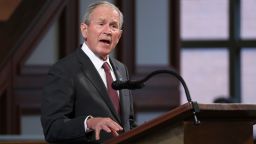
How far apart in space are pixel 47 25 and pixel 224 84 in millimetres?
1939

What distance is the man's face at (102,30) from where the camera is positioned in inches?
115

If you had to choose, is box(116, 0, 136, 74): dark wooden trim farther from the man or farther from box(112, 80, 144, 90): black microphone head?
box(112, 80, 144, 90): black microphone head

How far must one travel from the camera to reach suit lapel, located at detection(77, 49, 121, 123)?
280cm

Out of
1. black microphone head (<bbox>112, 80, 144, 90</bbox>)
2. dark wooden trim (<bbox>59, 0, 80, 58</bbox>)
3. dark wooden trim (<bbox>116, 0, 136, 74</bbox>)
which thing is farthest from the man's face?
dark wooden trim (<bbox>116, 0, 136, 74</bbox>)

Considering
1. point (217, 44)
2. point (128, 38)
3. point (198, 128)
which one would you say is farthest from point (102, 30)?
point (217, 44)

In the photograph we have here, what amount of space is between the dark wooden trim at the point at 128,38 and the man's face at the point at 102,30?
282cm

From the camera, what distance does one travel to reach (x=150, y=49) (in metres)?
5.89

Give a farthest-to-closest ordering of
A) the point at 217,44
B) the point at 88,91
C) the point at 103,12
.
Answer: the point at 217,44, the point at 103,12, the point at 88,91

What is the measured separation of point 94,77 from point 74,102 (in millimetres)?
123

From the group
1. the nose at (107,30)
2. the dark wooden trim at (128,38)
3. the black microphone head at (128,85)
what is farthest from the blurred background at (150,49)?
the black microphone head at (128,85)

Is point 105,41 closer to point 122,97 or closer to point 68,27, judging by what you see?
point 122,97

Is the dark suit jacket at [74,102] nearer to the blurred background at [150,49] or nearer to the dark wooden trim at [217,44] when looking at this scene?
the blurred background at [150,49]

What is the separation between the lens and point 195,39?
6691 mm

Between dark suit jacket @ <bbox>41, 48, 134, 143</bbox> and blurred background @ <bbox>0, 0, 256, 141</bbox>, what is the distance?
6.03 ft
